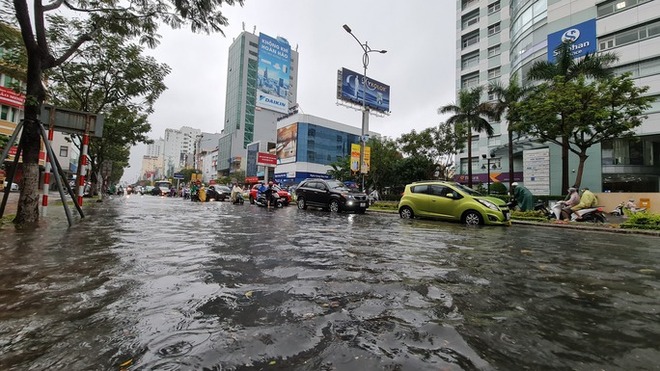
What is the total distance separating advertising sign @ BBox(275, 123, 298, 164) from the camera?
66.5 meters

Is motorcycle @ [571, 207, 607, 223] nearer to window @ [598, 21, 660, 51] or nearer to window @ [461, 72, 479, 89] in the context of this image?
window @ [598, 21, 660, 51]

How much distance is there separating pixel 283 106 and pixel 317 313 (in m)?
61.7

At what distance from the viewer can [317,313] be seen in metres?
2.66

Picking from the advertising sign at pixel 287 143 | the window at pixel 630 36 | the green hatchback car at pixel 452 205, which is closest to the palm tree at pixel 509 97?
the window at pixel 630 36

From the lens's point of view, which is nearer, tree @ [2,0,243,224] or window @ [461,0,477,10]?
tree @ [2,0,243,224]

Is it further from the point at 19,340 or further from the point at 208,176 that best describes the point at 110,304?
the point at 208,176

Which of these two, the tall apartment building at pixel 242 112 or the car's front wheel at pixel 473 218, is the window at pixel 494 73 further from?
the tall apartment building at pixel 242 112

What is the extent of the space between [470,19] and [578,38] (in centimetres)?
2178

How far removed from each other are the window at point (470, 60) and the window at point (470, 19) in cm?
440

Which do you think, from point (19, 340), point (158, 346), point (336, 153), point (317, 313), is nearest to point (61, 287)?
point (19, 340)

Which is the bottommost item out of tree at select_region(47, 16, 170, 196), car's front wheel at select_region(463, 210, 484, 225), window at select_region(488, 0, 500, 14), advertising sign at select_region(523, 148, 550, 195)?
car's front wheel at select_region(463, 210, 484, 225)

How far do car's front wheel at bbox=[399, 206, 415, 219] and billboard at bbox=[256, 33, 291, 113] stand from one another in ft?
161

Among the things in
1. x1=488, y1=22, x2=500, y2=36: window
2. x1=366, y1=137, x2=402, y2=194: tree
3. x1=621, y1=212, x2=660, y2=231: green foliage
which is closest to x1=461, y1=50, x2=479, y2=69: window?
x1=488, y1=22, x2=500, y2=36: window

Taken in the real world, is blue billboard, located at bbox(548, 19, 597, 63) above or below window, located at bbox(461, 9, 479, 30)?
below
